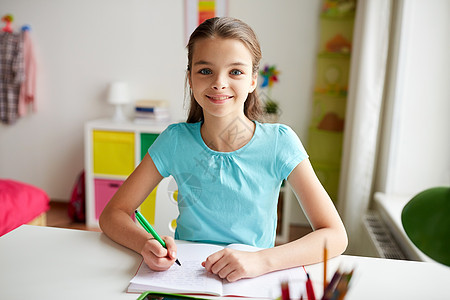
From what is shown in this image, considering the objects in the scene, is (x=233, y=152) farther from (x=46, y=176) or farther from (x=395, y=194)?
(x=46, y=176)

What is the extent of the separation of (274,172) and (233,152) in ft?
0.42

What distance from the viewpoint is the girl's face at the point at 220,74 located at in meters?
1.06

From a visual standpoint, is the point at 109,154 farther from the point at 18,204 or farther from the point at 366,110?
the point at 366,110

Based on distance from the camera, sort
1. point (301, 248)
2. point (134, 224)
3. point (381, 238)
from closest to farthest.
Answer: point (301, 248)
point (134, 224)
point (381, 238)

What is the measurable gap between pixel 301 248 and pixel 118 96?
8.35 ft

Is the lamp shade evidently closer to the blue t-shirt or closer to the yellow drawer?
the yellow drawer

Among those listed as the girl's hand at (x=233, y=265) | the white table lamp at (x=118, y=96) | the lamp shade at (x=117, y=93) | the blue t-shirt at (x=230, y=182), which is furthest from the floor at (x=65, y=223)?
the girl's hand at (x=233, y=265)

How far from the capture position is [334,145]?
123 inches

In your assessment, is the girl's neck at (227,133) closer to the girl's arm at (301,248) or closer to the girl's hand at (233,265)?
the girl's arm at (301,248)

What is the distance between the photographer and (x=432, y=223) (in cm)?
57

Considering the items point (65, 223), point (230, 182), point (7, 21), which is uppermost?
point (7, 21)

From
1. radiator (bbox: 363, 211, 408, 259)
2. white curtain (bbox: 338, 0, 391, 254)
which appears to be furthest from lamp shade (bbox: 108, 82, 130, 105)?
radiator (bbox: 363, 211, 408, 259)

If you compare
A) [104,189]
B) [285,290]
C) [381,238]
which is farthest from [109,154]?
[285,290]

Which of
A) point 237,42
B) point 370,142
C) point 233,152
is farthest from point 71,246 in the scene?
point 370,142
